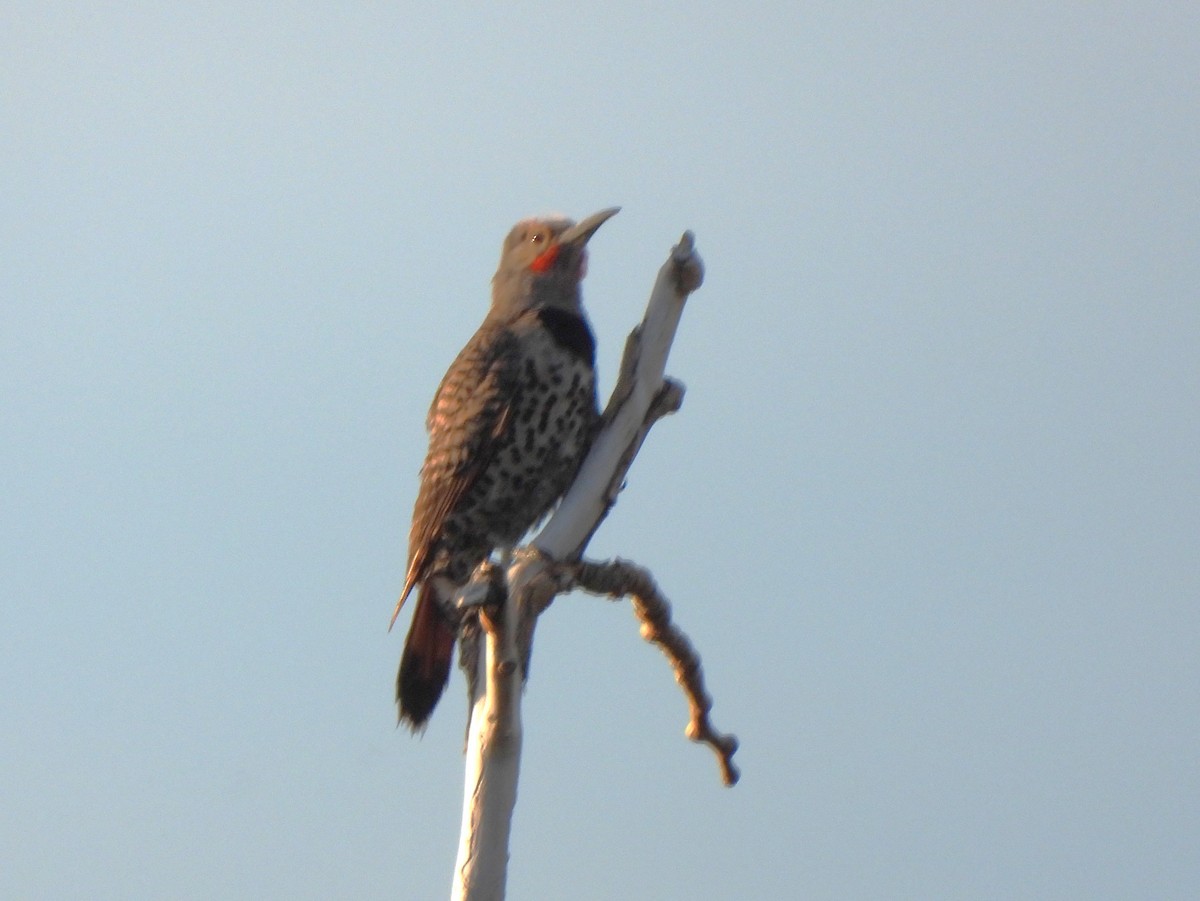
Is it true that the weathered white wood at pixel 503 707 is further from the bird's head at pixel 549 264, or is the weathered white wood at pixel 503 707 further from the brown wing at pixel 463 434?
the bird's head at pixel 549 264

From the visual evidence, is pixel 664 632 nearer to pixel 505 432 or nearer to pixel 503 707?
pixel 503 707

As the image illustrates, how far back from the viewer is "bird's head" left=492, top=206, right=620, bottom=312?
7.08 meters

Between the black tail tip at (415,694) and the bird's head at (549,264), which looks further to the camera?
the bird's head at (549,264)

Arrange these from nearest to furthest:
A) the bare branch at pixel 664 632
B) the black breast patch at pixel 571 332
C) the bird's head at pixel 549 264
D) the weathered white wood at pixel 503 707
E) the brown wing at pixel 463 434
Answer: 1. the weathered white wood at pixel 503 707
2. the bare branch at pixel 664 632
3. the brown wing at pixel 463 434
4. the black breast patch at pixel 571 332
5. the bird's head at pixel 549 264

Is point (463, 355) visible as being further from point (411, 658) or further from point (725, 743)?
point (725, 743)

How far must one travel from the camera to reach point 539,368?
6617 mm

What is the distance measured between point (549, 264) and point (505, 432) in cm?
91

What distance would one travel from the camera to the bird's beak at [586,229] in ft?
23.0

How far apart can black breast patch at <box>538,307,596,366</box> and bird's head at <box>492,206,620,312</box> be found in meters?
0.13

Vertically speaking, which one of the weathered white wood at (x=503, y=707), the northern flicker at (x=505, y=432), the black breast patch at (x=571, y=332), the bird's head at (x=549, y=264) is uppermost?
the bird's head at (x=549, y=264)

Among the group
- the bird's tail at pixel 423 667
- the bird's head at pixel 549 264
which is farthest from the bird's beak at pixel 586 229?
the bird's tail at pixel 423 667

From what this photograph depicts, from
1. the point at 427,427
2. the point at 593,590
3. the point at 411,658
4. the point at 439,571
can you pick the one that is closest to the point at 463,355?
the point at 427,427

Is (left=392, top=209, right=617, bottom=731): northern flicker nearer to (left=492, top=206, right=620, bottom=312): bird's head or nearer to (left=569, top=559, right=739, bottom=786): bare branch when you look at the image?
(left=492, top=206, right=620, bottom=312): bird's head

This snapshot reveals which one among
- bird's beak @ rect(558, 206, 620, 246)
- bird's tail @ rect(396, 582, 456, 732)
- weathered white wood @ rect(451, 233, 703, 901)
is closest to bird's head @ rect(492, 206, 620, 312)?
bird's beak @ rect(558, 206, 620, 246)
